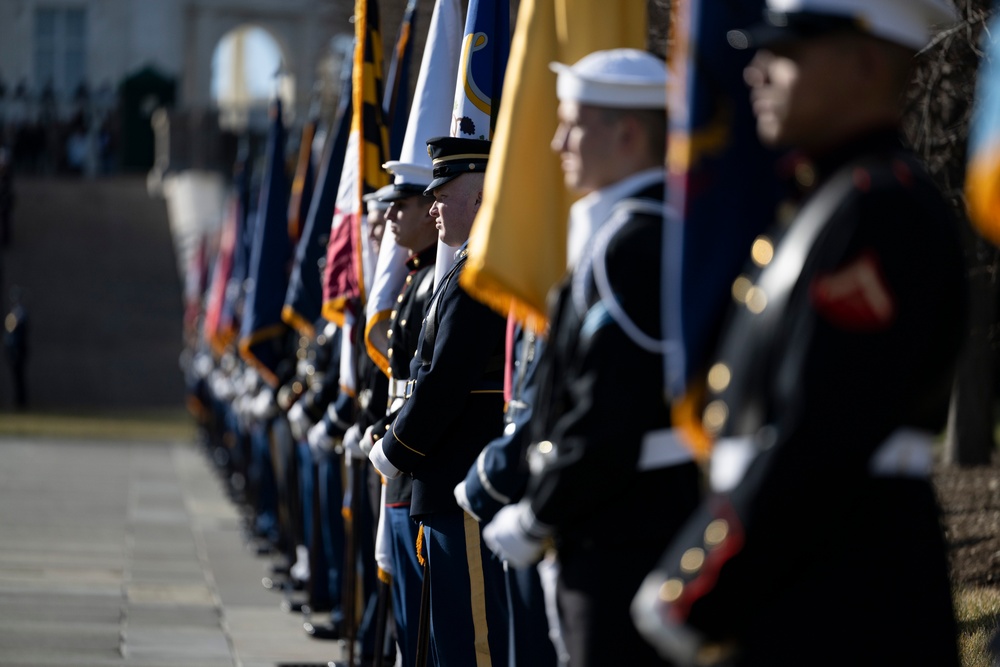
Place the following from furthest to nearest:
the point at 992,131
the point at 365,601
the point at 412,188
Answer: the point at 365,601, the point at 412,188, the point at 992,131

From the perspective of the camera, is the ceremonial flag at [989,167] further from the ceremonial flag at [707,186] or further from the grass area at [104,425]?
the grass area at [104,425]

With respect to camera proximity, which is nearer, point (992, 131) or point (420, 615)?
point (992, 131)

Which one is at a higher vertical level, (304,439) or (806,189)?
(806,189)

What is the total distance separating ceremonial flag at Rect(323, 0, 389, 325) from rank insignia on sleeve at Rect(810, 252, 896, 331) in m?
4.80

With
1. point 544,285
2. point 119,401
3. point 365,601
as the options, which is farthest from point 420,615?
point 119,401

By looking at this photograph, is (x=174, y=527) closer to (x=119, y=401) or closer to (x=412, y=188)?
(x=412, y=188)

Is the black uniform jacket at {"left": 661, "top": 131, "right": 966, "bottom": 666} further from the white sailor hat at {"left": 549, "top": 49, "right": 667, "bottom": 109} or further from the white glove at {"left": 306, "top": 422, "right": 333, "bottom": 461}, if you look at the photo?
the white glove at {"left": 306, "top": 422, "right": 333, "bottom": 461}

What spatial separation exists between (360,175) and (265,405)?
15.3ft

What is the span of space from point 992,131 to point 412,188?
3.58m

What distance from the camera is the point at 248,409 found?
13.2 m

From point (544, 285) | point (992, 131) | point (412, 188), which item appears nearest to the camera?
point (992, 131)

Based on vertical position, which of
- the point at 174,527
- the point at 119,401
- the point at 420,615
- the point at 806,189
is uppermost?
the point at 806,189

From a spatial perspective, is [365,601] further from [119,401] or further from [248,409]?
[119,401]

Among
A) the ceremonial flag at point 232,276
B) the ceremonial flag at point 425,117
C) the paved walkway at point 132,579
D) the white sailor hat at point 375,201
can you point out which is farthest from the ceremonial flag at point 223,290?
the ceremonial flag at point 425,117
